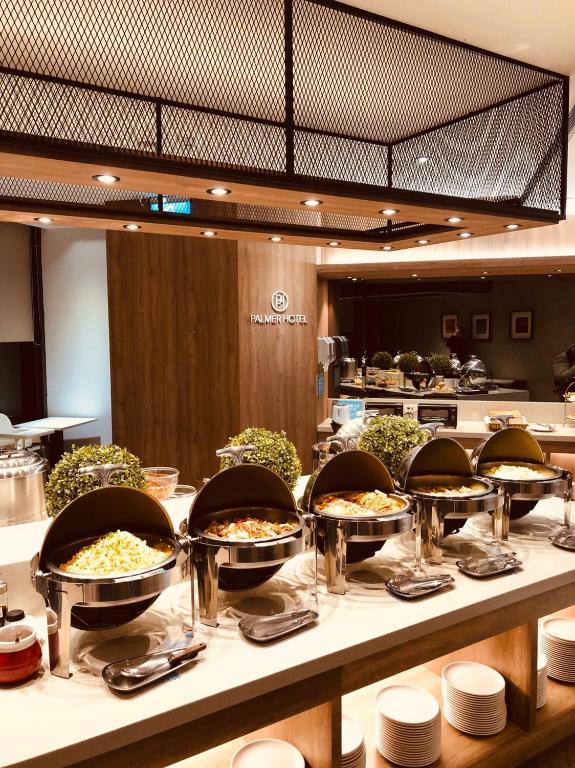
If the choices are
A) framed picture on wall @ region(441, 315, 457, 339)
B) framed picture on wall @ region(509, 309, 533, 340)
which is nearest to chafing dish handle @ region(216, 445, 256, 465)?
framed picture on wall @ region(441, 315, 457, 339)

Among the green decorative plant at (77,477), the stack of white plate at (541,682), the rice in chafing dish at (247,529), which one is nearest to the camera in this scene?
the rice in chafing dish at (247,529)

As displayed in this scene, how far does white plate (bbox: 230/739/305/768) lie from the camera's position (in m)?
1.50

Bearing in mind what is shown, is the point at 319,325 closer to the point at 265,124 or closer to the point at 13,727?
the point at 265,124

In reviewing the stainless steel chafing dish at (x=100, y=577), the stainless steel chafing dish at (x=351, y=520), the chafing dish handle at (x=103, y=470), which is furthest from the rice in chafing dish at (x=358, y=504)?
the chafing dish handle at (x=103, y=470)

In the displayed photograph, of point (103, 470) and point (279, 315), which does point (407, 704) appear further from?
point (279, 315)

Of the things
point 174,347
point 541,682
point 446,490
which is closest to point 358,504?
point 446,490

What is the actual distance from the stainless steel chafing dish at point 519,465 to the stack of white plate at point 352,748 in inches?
32.7

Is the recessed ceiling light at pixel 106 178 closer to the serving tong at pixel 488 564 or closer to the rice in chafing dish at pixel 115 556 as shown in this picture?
the rice in chafing dish at pixel 115 556

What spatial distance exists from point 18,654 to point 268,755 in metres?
0.71

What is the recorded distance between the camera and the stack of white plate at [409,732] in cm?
173

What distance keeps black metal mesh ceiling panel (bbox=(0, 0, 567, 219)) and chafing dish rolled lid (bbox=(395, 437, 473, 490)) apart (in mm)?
922

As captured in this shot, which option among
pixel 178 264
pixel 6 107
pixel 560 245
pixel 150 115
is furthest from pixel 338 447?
pixel 560 245

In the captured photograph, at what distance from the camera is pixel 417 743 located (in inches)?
68.1

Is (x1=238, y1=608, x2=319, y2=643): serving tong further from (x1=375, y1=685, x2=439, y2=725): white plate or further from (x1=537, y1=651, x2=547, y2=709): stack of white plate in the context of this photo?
(x1=537, y1=651, x2=547, y2=709): stack of white plate
